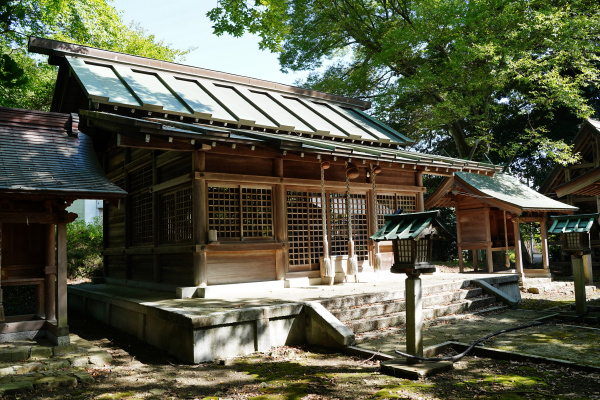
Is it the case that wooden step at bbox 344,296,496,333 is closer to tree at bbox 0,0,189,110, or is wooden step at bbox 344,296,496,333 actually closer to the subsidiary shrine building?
the subsidiary shrine building

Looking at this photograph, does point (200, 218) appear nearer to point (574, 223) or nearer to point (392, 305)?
point (392, 305)

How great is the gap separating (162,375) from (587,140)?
17.7m

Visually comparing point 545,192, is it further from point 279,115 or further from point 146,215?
point 146,215

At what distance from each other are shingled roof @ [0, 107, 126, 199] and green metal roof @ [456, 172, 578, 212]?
11.1 metres

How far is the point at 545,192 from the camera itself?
756 inches

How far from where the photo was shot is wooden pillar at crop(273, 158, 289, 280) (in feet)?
33.6

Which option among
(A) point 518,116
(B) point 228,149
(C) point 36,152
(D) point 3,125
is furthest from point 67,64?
(A) point 518,116

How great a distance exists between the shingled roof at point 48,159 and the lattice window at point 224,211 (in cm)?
249

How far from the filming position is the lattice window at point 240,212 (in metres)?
9.68

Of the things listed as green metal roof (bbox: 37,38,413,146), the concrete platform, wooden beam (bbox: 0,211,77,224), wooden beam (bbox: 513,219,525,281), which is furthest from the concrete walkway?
green metal roof (bbox: 37,38,413,146)

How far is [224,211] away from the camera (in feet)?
31.8

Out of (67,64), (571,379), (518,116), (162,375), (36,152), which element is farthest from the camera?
(518,116)

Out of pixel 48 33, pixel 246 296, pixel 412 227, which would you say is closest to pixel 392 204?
pixel 246 296

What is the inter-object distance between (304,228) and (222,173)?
9.05ft
